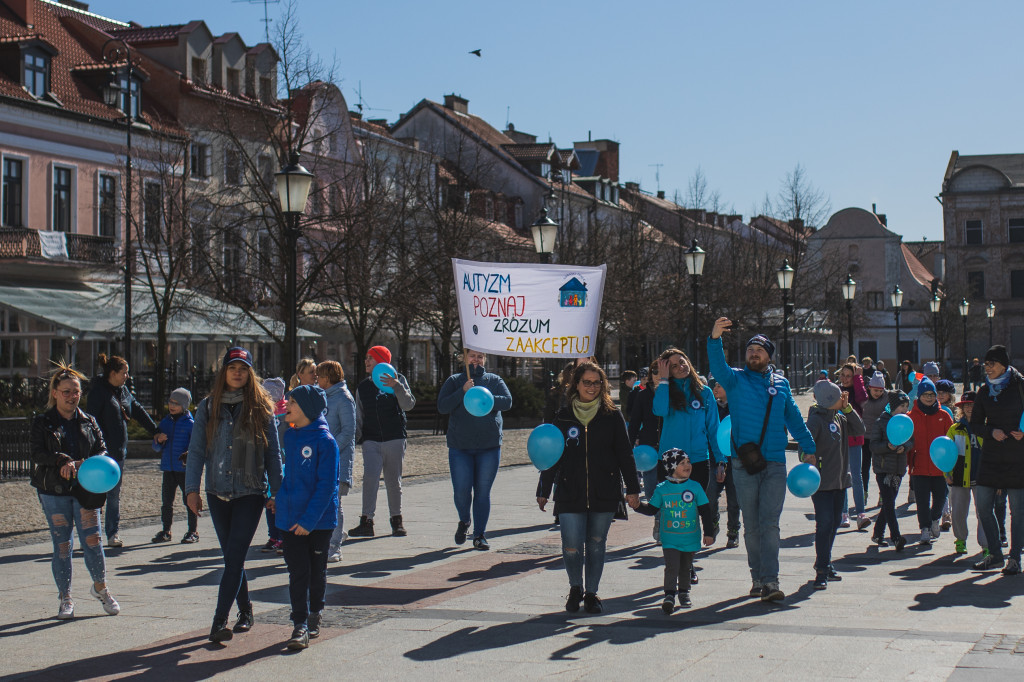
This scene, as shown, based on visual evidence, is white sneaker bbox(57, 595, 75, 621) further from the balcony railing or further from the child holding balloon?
the balcony railing

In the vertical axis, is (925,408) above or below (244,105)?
below

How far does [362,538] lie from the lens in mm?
11938

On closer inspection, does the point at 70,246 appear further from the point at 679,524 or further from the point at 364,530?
the point at 679,524

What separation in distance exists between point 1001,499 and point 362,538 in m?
5.95

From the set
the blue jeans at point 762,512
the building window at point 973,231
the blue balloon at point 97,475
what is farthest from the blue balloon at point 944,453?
the building window at point 973,231

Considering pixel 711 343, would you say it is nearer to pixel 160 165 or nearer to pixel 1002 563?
pixel 1002 563

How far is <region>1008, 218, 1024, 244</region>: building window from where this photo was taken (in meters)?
81.0

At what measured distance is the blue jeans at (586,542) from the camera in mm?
8016

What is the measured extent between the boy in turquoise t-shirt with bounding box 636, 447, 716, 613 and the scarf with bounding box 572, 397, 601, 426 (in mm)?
682

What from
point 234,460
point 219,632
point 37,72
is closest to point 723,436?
point 234,460

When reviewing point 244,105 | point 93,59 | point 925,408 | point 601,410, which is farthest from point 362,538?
point 93,59

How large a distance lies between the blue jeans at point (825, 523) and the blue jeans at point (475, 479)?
313 centimetres

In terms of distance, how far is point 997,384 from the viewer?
10047 millimetres

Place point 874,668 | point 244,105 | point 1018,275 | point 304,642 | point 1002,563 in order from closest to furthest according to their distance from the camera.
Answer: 1. point 874,668
2. point 304,642
3. point 1002,563
4. point 244,105
5. point 1018,275
